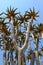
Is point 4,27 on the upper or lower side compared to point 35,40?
upper

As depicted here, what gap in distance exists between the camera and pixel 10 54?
35094mm

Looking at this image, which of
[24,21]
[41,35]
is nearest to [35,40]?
[41,35]

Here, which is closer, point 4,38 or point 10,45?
point 4,38

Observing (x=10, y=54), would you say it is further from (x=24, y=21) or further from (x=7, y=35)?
(x=24, y=21)

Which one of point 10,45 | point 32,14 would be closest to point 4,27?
point 10,45

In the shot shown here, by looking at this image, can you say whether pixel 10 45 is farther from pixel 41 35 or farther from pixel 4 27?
pixel 41 35

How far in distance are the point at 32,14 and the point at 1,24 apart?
5.59m

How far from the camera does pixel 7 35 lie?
117 ft

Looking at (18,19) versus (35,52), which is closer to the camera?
(35,52)

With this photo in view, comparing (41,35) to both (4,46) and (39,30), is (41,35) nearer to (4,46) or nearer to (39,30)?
(39,30)

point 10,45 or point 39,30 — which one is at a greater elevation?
point 39,30

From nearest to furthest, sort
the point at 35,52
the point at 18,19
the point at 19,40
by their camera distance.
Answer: the point at 35,52 < the point at 18,19 < the point at 19,40

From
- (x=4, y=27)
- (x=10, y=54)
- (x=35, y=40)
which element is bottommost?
(x=10, y=54)

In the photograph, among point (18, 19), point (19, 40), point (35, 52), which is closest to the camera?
point (35, 52)
